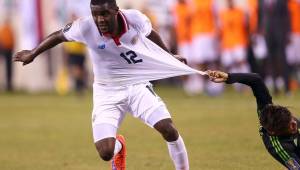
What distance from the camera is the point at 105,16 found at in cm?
990

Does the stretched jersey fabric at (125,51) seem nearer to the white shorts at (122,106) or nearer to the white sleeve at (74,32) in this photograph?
the white sleeve at (74,32)

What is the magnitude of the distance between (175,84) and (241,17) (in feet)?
21.4

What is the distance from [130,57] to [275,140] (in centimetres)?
211

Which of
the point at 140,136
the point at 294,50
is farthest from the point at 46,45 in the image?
the point at 294,50

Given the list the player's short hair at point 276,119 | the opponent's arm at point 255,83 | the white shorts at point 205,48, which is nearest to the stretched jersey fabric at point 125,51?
the opponent's arm at point 255,83

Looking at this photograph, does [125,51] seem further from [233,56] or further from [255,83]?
[233,56]

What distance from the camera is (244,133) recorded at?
16.4 m

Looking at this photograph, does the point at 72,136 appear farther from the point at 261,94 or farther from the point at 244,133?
the point at 261,94

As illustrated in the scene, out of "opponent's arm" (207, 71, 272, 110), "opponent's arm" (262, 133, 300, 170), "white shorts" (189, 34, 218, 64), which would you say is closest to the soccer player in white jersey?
"opponent's arm" (207, 71, 272, 110)

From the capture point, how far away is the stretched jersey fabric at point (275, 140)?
9.40 m

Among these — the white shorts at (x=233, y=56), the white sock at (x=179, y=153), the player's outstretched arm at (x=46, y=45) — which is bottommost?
the white sock at (x=179, y=153)

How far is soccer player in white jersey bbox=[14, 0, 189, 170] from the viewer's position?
400 inches

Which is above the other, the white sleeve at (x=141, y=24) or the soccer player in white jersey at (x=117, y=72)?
the white sleeve at (x=141, y=24)

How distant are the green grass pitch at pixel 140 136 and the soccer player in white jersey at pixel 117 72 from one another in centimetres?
204
